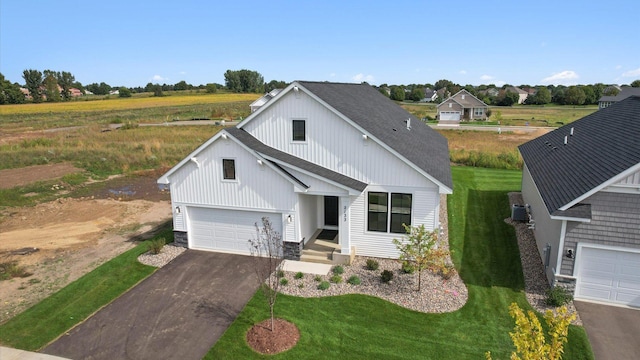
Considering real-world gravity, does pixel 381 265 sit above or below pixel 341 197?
below

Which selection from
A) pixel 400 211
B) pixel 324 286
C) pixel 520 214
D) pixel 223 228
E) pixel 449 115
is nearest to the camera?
pixel 324 286

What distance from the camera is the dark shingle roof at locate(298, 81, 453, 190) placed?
16281 millimetres

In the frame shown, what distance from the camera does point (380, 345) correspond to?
11.0 m

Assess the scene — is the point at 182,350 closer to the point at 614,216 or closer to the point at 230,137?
the point at 230,137

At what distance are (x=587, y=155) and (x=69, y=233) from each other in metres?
23.8

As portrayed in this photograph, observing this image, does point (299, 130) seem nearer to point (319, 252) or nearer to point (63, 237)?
point (319, 252)

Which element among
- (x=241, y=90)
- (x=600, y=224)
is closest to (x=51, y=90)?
(x=241, y=90)

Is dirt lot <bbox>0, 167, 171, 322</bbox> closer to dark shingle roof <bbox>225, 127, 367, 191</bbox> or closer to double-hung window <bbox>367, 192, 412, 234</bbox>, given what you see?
dark shingle roof <bbox>225, 127, 367, 191</bbox>

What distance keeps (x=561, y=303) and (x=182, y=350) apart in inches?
466

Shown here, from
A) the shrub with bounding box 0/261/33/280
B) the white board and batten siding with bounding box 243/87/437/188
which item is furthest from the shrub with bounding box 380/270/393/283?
the shrub with bounding box 0/261/33/280

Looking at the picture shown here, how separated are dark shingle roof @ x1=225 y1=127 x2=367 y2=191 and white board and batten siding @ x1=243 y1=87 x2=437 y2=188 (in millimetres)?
341

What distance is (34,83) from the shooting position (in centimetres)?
11350

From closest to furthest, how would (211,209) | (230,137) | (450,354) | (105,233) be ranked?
(450,354), (230,137), (211,209), (105,233)

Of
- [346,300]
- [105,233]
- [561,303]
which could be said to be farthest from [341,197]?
[105,233]
